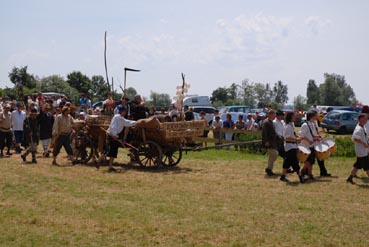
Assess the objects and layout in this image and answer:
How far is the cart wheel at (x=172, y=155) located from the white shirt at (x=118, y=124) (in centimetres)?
143

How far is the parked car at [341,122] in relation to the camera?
3491 cm

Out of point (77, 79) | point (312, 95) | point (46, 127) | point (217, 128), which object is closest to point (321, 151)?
point (217, 128)

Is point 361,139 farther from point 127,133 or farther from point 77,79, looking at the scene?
point 77,79

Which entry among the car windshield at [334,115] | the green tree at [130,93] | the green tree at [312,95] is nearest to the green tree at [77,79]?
the green tree at [312,95]

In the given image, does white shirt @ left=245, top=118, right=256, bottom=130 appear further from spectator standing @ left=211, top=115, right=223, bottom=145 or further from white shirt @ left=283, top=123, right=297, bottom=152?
white shirt @ left=283, top=123, right=297, bottom=152

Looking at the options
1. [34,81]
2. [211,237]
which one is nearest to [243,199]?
[211,237]

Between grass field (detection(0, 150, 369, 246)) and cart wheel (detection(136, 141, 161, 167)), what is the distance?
0.35 metres

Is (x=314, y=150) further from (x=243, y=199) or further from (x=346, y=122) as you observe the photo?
(x=346, y=122)

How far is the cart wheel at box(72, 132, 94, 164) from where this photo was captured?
1670cm

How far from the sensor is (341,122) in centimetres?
3488

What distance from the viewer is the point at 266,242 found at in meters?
7.88

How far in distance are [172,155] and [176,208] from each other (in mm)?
6056

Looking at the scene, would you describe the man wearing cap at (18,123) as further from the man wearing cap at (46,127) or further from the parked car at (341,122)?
the parked car at (341,122)

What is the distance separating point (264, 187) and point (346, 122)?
23.9 m
